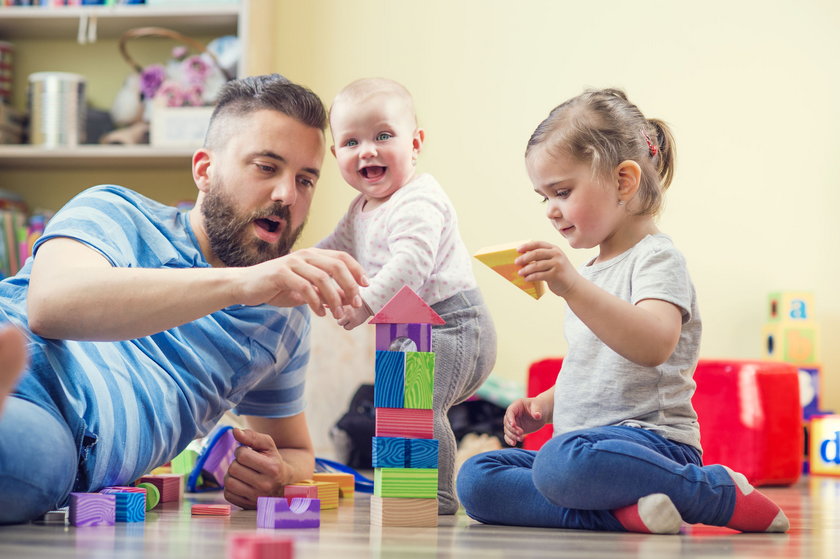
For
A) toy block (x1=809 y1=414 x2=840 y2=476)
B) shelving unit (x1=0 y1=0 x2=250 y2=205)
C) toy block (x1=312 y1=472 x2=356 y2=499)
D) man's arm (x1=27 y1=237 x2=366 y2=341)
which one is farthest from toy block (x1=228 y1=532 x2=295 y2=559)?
toy block (x1=809 y1=414 x2=840 y2=476)

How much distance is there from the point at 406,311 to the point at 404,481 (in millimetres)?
251

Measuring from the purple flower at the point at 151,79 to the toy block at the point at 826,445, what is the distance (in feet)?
8.64

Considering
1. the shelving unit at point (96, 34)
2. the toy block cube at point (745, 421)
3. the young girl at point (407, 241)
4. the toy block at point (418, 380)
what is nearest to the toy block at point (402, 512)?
the toy block at point (418, 380)

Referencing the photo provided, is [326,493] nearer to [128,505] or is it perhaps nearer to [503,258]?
[128,505]

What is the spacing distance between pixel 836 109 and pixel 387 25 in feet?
6.06

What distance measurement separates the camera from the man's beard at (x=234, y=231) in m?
1.68

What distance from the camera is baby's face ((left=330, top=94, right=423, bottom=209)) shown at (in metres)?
1.78

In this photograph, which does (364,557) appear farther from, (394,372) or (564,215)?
(564,215)

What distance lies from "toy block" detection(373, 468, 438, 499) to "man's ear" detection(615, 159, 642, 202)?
0.57 meters

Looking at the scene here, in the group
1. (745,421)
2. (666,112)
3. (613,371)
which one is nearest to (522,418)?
(613,371)

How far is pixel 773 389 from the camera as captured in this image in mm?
2809

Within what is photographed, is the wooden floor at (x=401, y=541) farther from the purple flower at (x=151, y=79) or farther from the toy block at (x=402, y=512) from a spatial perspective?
the purple flower at (x=151, y=79)

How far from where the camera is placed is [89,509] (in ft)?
4.29

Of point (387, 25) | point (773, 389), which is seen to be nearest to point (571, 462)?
point (773, 389)
